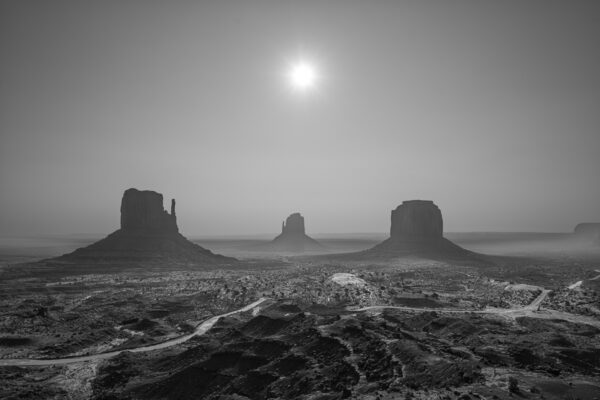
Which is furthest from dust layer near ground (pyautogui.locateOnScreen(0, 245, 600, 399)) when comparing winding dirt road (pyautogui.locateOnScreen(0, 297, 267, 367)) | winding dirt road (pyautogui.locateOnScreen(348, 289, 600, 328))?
winding dirt road (pyautogui.locateOnScreen(0, 297, 267, 367))

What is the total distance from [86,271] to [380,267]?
144 meters

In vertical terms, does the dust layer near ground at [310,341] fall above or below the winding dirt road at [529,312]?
above

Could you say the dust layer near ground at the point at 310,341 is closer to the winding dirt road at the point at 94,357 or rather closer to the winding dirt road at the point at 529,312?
the winding dirt road at the point at 529,312

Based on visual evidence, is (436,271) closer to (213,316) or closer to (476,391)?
(213,316)

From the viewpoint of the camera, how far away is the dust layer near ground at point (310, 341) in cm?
4584

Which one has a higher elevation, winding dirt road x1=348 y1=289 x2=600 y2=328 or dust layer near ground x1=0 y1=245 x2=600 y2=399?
dust layer near ground x1=0 y1=245 x2=600 y2=399

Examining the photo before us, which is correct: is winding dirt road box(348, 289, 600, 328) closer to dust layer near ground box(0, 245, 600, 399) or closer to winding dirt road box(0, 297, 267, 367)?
dust layer near ground box(0, 245, 600, 399)

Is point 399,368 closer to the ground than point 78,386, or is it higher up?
higher up

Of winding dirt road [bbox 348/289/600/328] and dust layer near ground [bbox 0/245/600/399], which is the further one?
winding dirt road [bbox 348/289/600/328]

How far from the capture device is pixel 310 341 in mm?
59312

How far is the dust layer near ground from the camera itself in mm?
45844

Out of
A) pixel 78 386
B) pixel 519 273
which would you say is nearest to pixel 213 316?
pixel 78 386

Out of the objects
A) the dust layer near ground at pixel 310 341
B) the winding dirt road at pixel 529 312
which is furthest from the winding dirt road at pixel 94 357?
the winding dirt road at pixel 529 312

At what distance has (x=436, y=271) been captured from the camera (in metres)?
163
